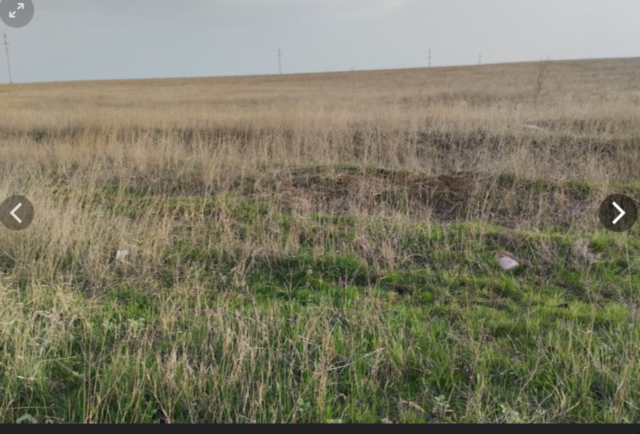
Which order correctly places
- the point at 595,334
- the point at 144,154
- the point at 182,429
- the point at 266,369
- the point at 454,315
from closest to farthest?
the point at 182,429 < the point at 266,369 < the point at 595,334 < the point at 454,315 < the point at 144,154

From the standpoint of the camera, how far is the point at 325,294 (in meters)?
3.82

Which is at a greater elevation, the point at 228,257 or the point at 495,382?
the point at 228,257

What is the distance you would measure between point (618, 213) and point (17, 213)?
25.7ft

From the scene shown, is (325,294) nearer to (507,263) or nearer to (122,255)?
(507,263)

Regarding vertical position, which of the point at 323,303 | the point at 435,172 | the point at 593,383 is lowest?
the point at 593,383

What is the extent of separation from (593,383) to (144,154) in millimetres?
8682

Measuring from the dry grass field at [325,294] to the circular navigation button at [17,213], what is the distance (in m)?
0.14

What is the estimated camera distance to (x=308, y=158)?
29.7 feet

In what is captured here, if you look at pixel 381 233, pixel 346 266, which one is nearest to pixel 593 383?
pixel 346 266

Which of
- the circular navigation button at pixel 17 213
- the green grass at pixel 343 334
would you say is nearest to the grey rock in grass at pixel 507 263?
the green grass at pixel 343 334

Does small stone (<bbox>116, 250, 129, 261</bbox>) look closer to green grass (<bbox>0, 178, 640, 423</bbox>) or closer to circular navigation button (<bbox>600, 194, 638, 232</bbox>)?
green grass (<bbox>0, 178, 640, 423</bbox>)

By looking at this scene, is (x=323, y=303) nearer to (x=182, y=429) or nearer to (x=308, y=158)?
(x=182, y=429)

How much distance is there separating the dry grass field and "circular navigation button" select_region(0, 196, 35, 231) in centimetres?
14

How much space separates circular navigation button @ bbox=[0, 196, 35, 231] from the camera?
4988 millimetres
